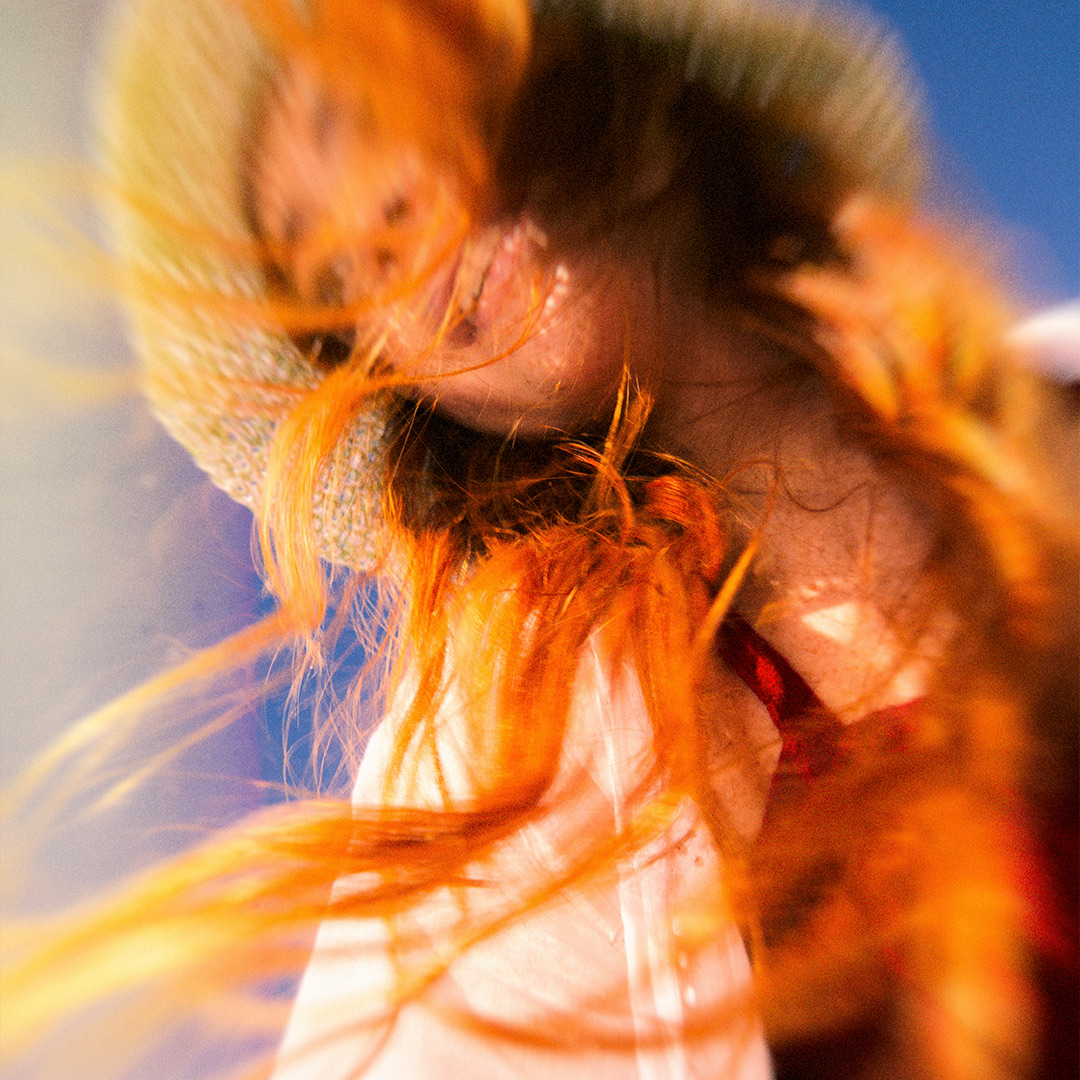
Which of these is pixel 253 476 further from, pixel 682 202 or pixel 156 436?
pixel 682 202

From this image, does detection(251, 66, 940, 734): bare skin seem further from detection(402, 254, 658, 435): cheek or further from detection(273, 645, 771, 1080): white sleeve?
detection(273, 645, 771, 1080): white sleeve

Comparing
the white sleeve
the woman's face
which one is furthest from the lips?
the white sleeve

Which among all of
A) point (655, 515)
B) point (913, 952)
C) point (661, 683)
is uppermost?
point (655, 515)

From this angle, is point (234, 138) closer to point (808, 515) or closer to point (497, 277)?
point (497, 277)

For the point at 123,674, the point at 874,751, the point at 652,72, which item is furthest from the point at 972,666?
the point at 123,674

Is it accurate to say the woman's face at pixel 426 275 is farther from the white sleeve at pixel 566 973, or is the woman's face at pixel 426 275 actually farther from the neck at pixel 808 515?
the white sleeve at pixel 566 973

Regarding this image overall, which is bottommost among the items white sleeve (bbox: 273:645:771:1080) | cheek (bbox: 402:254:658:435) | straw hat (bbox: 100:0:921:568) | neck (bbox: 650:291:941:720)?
white sleeve (bbox: 273:645:771:1080)
